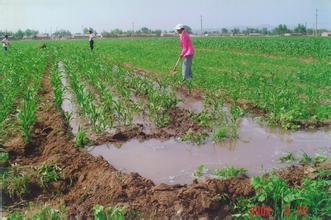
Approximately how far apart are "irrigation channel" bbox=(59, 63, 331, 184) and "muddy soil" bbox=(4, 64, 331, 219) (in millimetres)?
501

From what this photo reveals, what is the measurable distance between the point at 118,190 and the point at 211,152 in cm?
227

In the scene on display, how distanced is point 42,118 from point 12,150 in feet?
6.66

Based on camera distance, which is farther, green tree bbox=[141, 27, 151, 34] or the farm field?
green tree bbox=[141, 27, 151, 34]

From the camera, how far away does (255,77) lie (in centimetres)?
1327

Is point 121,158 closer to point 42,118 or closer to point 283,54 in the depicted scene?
point 42,118

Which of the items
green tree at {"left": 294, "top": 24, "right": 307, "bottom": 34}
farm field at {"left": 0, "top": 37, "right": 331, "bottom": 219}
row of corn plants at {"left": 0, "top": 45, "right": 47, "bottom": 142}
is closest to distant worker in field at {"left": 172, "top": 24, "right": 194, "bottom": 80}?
farm field at {"left": 0, "top": 37, "right": 331, "bottom": 219}

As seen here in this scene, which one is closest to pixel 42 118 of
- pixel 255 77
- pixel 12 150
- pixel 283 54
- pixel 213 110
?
pixel 12 150

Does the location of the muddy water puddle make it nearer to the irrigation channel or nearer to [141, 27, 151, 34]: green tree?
the irrigation channel

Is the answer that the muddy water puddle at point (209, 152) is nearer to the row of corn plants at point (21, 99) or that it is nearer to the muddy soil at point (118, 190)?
the muddy soil at point (118, 190)

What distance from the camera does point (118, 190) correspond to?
4832mm

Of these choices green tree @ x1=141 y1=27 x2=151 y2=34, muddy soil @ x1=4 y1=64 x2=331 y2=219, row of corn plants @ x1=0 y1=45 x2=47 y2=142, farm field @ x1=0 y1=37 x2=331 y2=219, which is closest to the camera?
muddy soil @ x1=4 y1=64 x2=331 y2=219

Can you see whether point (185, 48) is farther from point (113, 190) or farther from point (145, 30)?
point (145, 30)

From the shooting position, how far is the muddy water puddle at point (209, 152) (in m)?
6.02

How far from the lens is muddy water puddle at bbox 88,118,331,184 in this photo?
602 cm
